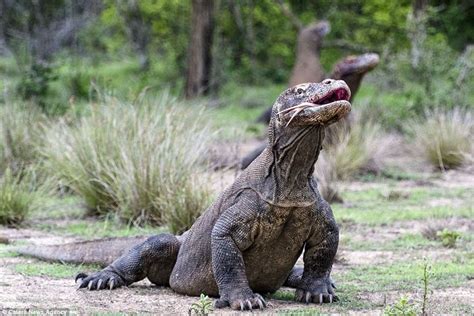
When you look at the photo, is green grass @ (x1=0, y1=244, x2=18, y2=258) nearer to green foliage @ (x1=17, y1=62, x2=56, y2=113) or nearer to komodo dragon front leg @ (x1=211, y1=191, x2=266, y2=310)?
komodo dragon front leg @ (x1=211, y1=191, x2=266, y2=310)

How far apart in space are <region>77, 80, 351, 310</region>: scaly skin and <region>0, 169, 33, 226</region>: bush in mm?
3830

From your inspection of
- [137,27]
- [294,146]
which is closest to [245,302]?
[294,146]

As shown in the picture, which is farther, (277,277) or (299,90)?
(277,277)

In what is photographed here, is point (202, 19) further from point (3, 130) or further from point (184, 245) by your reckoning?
point (184, 245)

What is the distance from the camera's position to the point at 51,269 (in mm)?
7785

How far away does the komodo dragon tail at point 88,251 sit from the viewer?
7852mm

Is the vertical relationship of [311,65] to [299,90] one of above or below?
below

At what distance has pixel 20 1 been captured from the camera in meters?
25.2

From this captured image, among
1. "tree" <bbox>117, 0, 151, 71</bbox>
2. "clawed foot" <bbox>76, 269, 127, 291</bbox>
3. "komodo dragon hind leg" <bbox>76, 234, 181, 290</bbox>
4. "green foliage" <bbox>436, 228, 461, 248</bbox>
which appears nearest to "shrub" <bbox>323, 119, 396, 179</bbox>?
"green foliage" <bbox>436, 228, 461, 248</bbox>

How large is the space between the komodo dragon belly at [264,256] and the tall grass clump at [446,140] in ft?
26.7

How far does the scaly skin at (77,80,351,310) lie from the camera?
6.16m

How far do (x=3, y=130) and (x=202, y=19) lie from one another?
11.0m

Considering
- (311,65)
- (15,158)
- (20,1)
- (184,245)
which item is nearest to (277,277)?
(184,245)

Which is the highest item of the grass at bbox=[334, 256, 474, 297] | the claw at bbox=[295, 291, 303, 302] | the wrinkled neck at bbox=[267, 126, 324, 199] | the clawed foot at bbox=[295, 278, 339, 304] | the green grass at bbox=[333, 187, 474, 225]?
the wrinkled neck at bbox=[267, 126, 324, 199]
